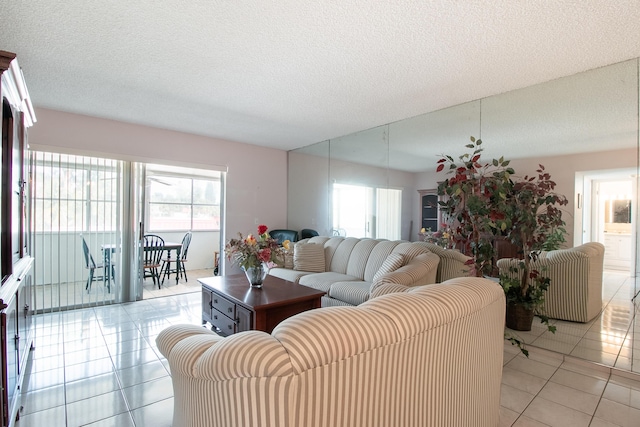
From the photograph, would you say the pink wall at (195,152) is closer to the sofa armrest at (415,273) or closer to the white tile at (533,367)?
the sofa armrest at (415,273)

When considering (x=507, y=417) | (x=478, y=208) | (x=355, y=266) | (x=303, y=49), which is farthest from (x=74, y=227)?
(x=507, y=417)

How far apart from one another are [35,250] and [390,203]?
4494 millimetres

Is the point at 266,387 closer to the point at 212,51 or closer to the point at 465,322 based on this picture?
the point at 465,322

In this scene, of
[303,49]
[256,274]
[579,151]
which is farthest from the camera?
[256,274]

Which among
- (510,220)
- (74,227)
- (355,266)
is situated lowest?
(355,266)

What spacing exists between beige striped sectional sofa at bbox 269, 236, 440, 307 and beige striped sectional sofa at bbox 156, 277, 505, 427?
1.44 m

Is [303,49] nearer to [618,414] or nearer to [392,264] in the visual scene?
[392,264]

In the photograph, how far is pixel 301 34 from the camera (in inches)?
83.0

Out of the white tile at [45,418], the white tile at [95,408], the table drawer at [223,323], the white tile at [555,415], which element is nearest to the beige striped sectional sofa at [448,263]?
the white tile at [555,415]

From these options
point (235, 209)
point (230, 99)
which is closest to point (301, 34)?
point (230, 99)

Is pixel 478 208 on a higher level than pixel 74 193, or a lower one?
lower

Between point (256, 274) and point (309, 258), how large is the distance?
3.91ft

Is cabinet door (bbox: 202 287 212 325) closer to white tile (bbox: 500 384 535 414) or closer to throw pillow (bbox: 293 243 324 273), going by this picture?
throw pillow (bbox: 293 243 324 273)

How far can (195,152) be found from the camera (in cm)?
490
